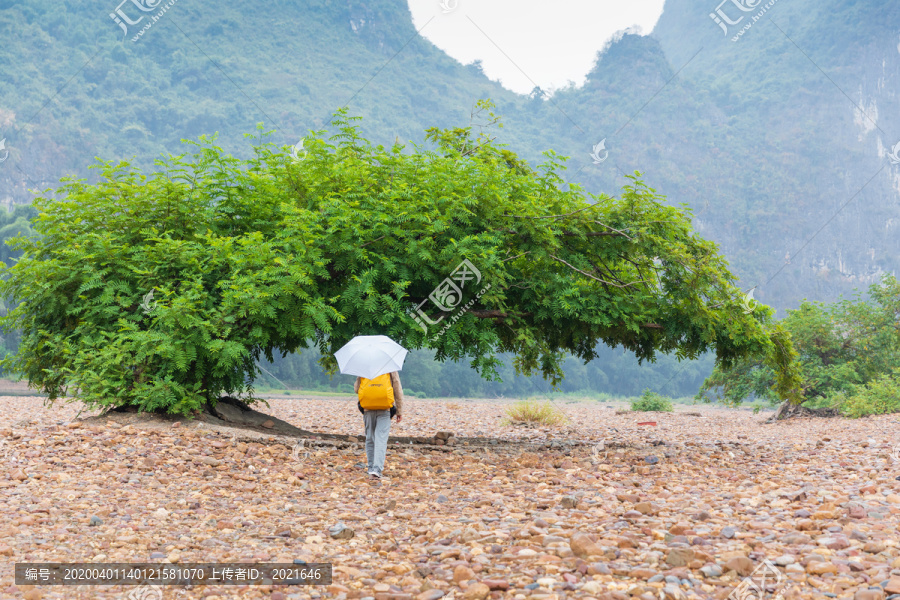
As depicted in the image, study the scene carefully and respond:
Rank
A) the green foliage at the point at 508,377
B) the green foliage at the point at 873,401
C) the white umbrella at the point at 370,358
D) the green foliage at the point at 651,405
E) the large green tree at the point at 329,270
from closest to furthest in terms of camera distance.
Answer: the white umbrella at the point at 370,358
the large green tree at the point at 329,270
the green foliage at the point at 873,401
the green foliage at the point at 651,405
the green foliage at the point at 508,377

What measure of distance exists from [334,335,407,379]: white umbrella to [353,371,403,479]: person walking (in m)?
0.13

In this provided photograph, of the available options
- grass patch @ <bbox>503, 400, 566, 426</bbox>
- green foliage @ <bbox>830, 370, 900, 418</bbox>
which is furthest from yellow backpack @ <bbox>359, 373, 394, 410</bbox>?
green foliage @ <bbox>830, 370, 900, 418</bbox>

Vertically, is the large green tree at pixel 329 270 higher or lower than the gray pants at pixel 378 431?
higher

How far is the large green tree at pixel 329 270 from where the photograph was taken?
362 inches

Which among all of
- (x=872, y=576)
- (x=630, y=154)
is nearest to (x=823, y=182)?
(x=630, y=154)

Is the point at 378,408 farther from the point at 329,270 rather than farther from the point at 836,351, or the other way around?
the point at 836,351

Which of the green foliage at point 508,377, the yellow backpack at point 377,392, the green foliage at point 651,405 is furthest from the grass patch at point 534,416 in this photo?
the green foliage at point 508,377

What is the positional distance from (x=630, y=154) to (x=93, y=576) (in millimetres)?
110287

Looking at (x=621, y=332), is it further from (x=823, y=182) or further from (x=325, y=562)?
(x=823, y=182)

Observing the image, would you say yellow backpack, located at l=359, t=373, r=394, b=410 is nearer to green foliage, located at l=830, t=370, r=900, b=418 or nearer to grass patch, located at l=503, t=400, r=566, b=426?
grass patch, located at l=503, t=400, r=566, b=426

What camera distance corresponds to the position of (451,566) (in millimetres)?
4508

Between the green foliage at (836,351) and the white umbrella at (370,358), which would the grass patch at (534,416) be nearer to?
the green foliage at (836,351)

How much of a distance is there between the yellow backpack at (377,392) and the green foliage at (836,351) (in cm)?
1806

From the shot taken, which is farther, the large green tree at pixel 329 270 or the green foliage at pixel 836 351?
the green foliage at pixel 836 351
